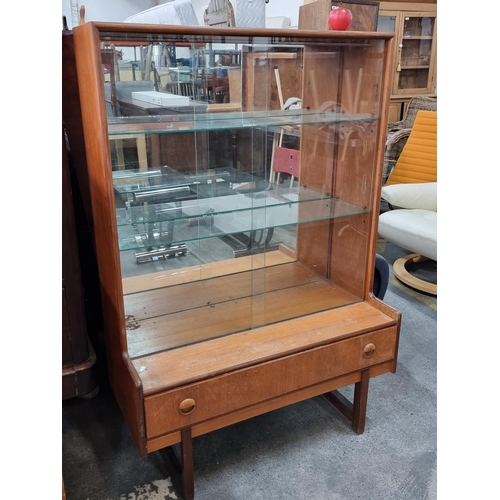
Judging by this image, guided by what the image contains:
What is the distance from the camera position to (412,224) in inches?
101

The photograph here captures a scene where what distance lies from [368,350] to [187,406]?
0.59m

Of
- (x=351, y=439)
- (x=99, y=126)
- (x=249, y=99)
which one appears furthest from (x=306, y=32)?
(x=351, y=439)

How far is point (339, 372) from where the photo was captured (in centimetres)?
148

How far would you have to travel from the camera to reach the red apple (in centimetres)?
137

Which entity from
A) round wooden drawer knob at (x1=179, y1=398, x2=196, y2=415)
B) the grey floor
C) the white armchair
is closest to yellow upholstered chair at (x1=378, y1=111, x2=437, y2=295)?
the white armchair

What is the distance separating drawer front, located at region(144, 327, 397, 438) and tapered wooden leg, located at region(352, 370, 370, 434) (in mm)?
67

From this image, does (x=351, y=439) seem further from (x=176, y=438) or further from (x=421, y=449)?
(x=176, y=438)

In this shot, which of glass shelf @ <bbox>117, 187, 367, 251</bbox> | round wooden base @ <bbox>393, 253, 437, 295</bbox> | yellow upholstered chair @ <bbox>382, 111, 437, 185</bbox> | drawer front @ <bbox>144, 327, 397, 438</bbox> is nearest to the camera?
drawer front @ <bbox>144, 327, 397, 438</bbox>

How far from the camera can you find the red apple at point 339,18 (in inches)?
53.7

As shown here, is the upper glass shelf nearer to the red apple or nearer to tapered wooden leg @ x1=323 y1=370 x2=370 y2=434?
the red apple

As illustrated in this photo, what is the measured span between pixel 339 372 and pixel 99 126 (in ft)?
3.20

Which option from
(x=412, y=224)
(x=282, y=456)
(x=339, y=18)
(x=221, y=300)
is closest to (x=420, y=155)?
(x=412, y=224)

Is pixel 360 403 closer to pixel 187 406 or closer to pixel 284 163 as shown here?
pixel 187 406

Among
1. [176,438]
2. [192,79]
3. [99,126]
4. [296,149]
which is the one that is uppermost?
[192,79]
